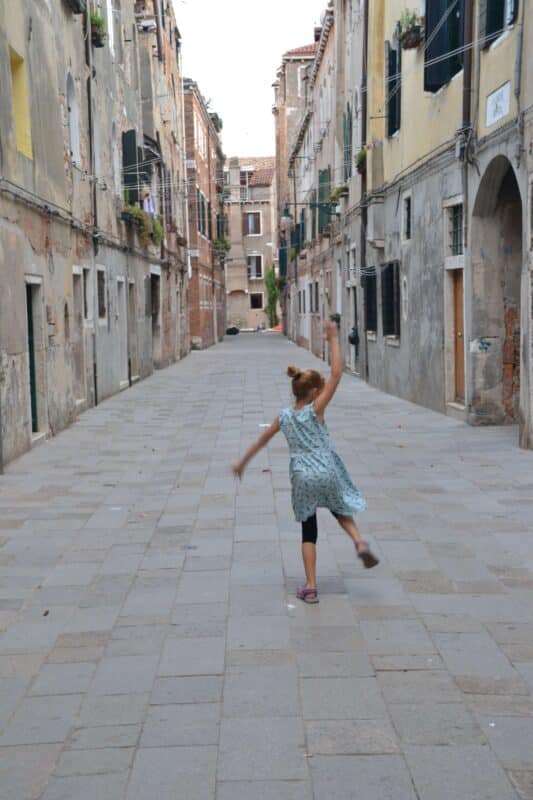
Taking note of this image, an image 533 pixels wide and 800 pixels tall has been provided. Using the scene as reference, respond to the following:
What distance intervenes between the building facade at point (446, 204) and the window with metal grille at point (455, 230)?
2 centimetres

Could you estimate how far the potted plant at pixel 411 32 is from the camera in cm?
1492

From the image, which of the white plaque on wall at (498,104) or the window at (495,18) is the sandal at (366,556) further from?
the window at (495,18)

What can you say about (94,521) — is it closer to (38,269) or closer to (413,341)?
(38,269)

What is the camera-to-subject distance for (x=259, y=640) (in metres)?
5.04

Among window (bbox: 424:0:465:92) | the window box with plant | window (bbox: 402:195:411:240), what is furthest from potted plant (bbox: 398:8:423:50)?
the window box with plant

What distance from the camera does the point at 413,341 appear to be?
54.3 feet

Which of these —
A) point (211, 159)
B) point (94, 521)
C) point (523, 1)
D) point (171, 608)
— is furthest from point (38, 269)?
point (211, 159)

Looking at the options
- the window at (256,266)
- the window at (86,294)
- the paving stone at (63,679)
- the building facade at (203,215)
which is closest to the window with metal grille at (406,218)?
the window at (86,294)

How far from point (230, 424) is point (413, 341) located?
3755 millimetres

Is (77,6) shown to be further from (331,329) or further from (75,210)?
(331,329)

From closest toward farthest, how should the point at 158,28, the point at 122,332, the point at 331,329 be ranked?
the point at 331,329 → the point at 122,332 → the point at 158,28

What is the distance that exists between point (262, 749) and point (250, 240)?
70.4 m

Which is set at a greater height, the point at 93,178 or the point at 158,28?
the point at 158,28

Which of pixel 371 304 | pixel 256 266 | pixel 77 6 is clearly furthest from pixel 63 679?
pixel 256 266
